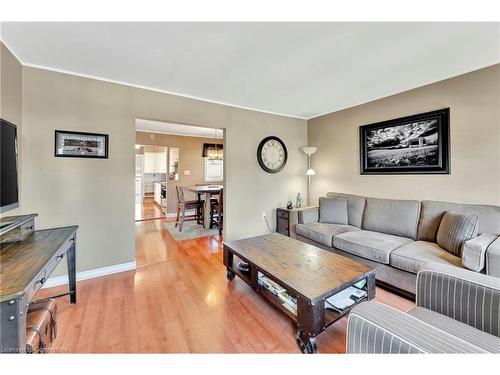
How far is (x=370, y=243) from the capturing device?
228cm

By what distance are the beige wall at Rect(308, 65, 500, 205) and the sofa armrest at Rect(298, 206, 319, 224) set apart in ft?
2.36

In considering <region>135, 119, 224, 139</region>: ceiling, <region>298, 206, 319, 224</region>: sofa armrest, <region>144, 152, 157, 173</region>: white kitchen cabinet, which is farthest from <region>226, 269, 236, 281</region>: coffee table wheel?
<region>144, 152, 157, 173</region>: white kitchen cabinet

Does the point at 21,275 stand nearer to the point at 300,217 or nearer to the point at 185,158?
the point at 300,217

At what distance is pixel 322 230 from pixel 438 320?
1.69 meters

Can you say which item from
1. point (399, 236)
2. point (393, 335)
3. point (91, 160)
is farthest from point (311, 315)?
point (91, 160)

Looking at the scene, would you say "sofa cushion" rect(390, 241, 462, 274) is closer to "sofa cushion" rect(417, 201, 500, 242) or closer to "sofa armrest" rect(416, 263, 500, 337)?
"sofa cushion" rect(417, 201, 500, 242)

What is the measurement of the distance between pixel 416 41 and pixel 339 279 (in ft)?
6.56

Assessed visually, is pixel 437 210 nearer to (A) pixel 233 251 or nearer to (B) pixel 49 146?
(A) pixel 233 251

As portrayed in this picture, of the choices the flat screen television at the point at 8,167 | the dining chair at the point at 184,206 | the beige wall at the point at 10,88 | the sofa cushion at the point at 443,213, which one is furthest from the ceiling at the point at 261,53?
the dining chair at the point at 184,206

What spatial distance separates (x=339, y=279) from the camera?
1562 millimetres

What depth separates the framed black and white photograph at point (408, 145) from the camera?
2.45m

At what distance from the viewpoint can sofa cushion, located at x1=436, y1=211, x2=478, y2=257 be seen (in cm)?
187

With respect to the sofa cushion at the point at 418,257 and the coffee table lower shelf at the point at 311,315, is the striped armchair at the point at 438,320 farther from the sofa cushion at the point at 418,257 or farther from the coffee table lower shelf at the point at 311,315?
the sofa cushion at the point at 418,257
